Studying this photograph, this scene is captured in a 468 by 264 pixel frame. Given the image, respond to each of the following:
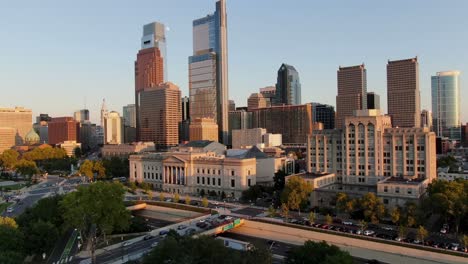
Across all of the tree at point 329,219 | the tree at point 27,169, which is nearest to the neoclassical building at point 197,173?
the tree at point 329,219

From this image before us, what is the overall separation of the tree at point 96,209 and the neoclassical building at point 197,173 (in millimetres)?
49088

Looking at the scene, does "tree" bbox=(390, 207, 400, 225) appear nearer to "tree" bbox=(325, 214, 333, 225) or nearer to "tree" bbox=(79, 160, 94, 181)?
"tree" bbox=(325, 214, 333, 225)

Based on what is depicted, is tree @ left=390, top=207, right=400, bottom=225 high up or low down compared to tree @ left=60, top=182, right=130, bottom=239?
down

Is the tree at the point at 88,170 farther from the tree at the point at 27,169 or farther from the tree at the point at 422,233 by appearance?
the tree at the point at 422,233

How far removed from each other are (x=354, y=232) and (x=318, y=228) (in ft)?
22.7

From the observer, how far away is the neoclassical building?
120 meters

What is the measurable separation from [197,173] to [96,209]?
58.7 meters

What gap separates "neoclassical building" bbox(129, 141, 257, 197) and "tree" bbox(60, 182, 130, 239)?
161 ft

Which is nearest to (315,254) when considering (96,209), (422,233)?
(422,233)

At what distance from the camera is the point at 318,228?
79.1m

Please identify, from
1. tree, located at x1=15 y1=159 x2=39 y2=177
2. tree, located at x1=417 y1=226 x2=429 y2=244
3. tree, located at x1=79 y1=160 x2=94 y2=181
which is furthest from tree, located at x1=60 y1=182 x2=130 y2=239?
tree, located at x1=15 y1=159 x2=39 y2=177

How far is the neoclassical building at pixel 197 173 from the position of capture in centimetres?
12044

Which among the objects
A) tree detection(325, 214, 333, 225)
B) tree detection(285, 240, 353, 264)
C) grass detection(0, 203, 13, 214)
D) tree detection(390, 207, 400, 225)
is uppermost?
tree detection(285, 240, 353, 264)

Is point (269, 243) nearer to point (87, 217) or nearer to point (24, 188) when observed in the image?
point (87, 217)
